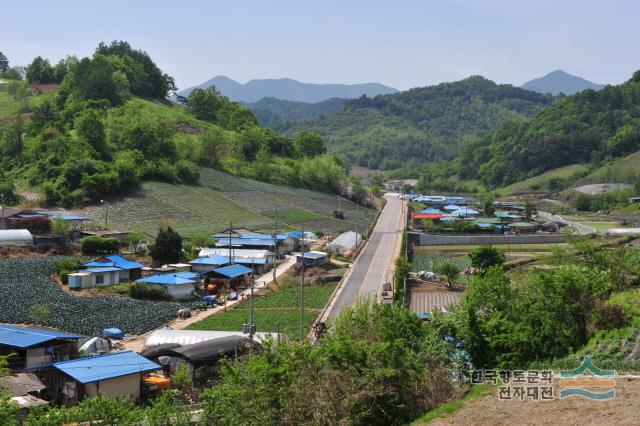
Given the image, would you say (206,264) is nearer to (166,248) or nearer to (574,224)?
(166,248)

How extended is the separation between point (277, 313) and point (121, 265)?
10174 mm

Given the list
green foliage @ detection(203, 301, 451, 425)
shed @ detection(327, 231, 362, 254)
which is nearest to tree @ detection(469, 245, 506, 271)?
shed @ detection(327, 231, 362, 254)

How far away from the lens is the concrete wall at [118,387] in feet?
61.8

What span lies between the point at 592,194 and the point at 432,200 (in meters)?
19.7

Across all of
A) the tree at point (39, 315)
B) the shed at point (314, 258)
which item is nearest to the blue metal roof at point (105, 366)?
the tree at point (39, 315)

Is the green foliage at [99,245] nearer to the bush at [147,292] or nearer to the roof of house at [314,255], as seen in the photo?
the bush at [147,292]

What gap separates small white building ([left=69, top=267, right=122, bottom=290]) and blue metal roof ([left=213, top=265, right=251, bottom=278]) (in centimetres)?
499

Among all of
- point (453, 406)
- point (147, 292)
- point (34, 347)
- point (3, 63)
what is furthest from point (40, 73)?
point (453, 406)

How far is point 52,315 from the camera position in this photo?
2786cm

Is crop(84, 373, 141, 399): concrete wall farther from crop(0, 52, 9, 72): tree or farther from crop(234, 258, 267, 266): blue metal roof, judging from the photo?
crop(0, 52, 9, 72): tree

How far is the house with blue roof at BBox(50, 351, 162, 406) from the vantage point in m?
18.8

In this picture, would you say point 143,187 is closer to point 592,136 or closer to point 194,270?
point 194,270

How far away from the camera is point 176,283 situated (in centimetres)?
3375

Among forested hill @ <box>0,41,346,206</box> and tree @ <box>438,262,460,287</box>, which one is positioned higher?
forested hill @ <box>0,41,346,206</box>
